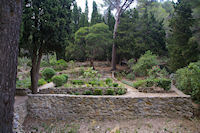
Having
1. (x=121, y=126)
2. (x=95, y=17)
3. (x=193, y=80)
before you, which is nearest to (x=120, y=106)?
(x=121, y=126)

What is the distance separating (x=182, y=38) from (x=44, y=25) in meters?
9.07

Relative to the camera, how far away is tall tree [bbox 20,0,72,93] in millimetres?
5664

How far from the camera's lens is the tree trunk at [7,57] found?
6.05 feet

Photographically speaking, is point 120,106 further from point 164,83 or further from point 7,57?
point 7,57

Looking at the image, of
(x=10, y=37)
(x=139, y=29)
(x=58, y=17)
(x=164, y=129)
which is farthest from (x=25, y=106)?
(x=139, y=29)

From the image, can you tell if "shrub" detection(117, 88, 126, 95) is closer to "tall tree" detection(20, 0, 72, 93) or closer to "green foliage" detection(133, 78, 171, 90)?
"green foliage" detection(133, 78, 171, 90)

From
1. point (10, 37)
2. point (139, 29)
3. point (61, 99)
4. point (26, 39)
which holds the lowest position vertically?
point (61, 99)

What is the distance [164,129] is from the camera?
16.2 feet

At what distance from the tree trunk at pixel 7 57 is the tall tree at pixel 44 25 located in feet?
12.9

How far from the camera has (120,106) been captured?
573 centimetres

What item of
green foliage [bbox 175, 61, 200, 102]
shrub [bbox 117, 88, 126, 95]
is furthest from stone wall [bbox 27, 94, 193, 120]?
shrub [bbox 117, 88, 126, 95]

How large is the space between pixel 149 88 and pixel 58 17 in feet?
18.2

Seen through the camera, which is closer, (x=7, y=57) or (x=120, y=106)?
(x=7, y=57)

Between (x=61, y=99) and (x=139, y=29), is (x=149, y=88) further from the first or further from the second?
(x=139, y=29)
